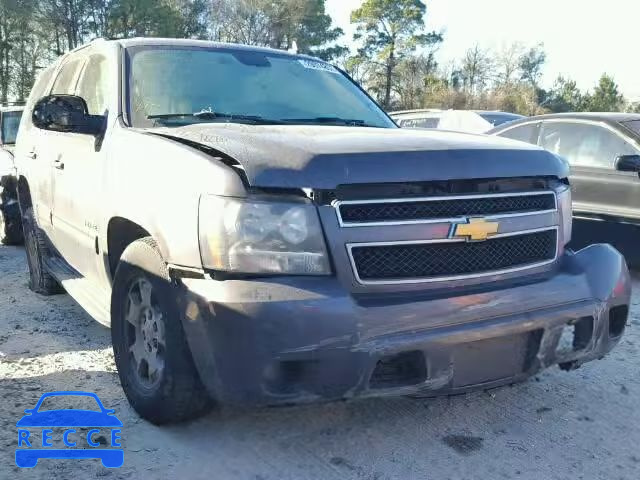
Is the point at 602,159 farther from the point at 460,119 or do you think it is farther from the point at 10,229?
the point at 10,229

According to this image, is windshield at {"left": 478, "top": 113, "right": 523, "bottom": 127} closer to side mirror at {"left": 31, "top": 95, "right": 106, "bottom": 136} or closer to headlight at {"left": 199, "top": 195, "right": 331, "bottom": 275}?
side mirror at {"left": 31, "top": 95, "right": 106, "bottom": 136}

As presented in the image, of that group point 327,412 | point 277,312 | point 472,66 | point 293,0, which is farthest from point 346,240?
point 472,66

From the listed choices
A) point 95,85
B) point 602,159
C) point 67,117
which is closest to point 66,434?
point 67,117

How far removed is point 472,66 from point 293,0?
17889 mm

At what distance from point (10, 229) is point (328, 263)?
6118 millimetres

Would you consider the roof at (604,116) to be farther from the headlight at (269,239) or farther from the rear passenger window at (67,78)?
the headlight at (269,239)

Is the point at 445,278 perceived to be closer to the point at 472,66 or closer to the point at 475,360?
the point at 475,360

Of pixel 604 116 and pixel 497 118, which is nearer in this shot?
pixel 604 116

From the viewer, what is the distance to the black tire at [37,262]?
492 centimetres

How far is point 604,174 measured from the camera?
6254 mm

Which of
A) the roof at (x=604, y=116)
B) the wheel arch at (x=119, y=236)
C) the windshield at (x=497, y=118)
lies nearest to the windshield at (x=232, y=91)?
the wheel arch at (x=119, y=236)

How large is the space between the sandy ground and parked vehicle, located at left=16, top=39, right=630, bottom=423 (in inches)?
9.3

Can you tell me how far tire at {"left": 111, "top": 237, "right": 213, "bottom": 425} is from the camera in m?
2.67

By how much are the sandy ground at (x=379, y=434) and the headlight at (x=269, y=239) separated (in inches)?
35.3
